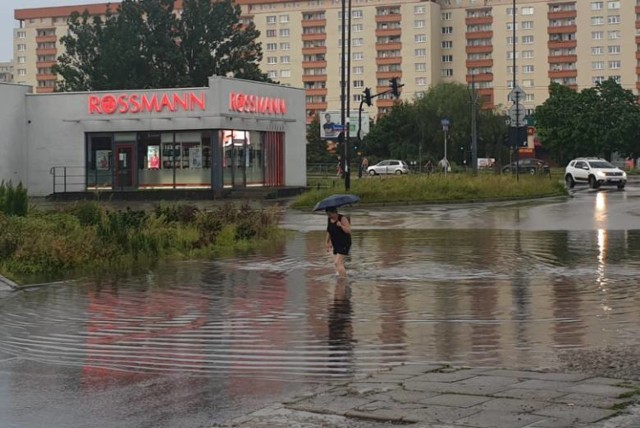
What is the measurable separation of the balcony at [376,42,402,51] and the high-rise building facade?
0.14 metres

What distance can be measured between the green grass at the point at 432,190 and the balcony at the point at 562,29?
93211mm

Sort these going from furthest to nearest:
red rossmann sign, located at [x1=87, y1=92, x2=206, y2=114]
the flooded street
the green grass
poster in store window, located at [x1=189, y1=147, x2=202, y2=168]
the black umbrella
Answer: poster in store window, located at [x1=189, y1=147, x2=202, y2=168] → red rossmann sign, located at [x1=87, y1=92, x2=206, y2=114] → the green grass → the black umbrella → the flooded street

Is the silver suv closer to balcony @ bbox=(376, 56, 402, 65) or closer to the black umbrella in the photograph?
the black umbrella

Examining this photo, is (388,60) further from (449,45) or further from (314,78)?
(314,78)

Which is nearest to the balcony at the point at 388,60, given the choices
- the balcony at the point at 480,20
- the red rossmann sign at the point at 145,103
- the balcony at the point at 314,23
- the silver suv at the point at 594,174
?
the balcony at the point at 314,23

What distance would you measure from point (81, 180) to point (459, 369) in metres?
44.0

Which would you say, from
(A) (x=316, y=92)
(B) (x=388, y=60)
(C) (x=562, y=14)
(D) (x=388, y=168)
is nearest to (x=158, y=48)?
(D) (x=388, y=168)

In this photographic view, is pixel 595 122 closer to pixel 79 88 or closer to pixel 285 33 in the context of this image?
pixel 79 88

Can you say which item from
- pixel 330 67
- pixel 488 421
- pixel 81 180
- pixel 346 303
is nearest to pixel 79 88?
pixel 81 180

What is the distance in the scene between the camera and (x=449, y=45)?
139 meters

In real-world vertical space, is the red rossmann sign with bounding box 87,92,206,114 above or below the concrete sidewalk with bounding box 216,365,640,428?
above

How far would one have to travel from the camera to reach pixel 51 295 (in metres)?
14.7

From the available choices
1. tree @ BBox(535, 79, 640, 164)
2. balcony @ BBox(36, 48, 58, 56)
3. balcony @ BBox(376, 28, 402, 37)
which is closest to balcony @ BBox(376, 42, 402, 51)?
balcony @ BBox(376, 28, 402, 37)

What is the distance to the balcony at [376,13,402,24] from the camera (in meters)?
136
